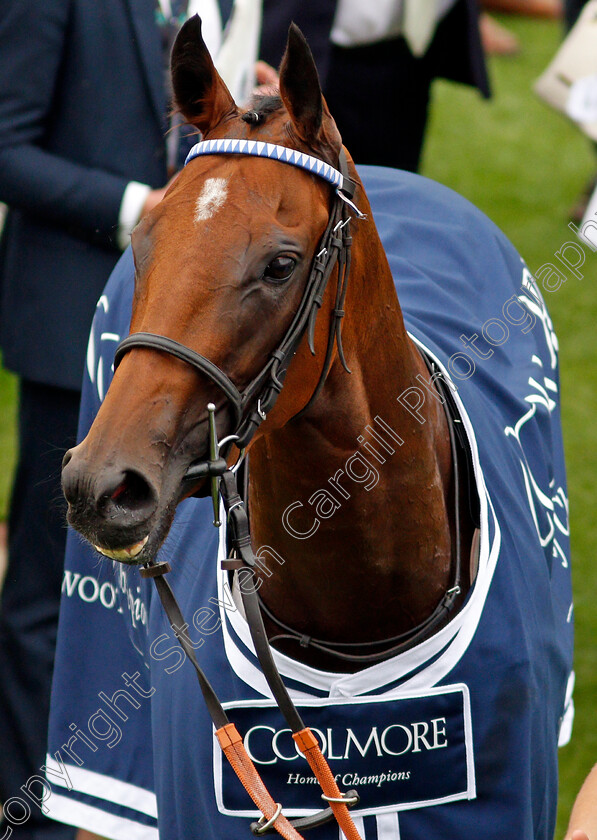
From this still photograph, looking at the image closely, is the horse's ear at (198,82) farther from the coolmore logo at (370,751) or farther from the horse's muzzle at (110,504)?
the coolmore logo at (370,751)

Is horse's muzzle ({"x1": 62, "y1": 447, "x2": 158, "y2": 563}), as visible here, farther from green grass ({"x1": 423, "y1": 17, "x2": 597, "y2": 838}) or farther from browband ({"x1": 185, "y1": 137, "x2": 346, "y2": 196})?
green grass ({"x1": 423, "y1": 17, "x2": 597, "y2": 838})

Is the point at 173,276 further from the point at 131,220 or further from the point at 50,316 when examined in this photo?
the point at 50,316

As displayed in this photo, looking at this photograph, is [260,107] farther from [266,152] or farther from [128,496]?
[128,496]

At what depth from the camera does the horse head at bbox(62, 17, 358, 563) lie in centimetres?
118

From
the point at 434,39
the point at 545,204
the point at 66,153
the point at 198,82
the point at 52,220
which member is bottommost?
the point at 545,204

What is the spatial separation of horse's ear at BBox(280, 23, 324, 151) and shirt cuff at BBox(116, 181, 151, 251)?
3.16 ft

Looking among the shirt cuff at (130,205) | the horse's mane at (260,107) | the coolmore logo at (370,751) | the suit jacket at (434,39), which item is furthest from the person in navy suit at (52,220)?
the horse's mane at (260,107)

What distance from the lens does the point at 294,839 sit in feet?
4.91

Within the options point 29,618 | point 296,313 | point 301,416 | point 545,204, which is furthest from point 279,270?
point 545,204

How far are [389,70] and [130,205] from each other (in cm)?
140

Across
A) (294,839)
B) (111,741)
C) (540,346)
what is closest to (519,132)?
(540,346)

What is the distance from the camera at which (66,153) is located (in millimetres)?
2422

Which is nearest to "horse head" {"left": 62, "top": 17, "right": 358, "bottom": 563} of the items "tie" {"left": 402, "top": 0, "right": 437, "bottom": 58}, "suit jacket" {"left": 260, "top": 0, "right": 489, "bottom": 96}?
"suit jacket" {"left": 260, "top": 0, "right": 489, "bottom": 96}

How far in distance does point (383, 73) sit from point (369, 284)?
208 cm
